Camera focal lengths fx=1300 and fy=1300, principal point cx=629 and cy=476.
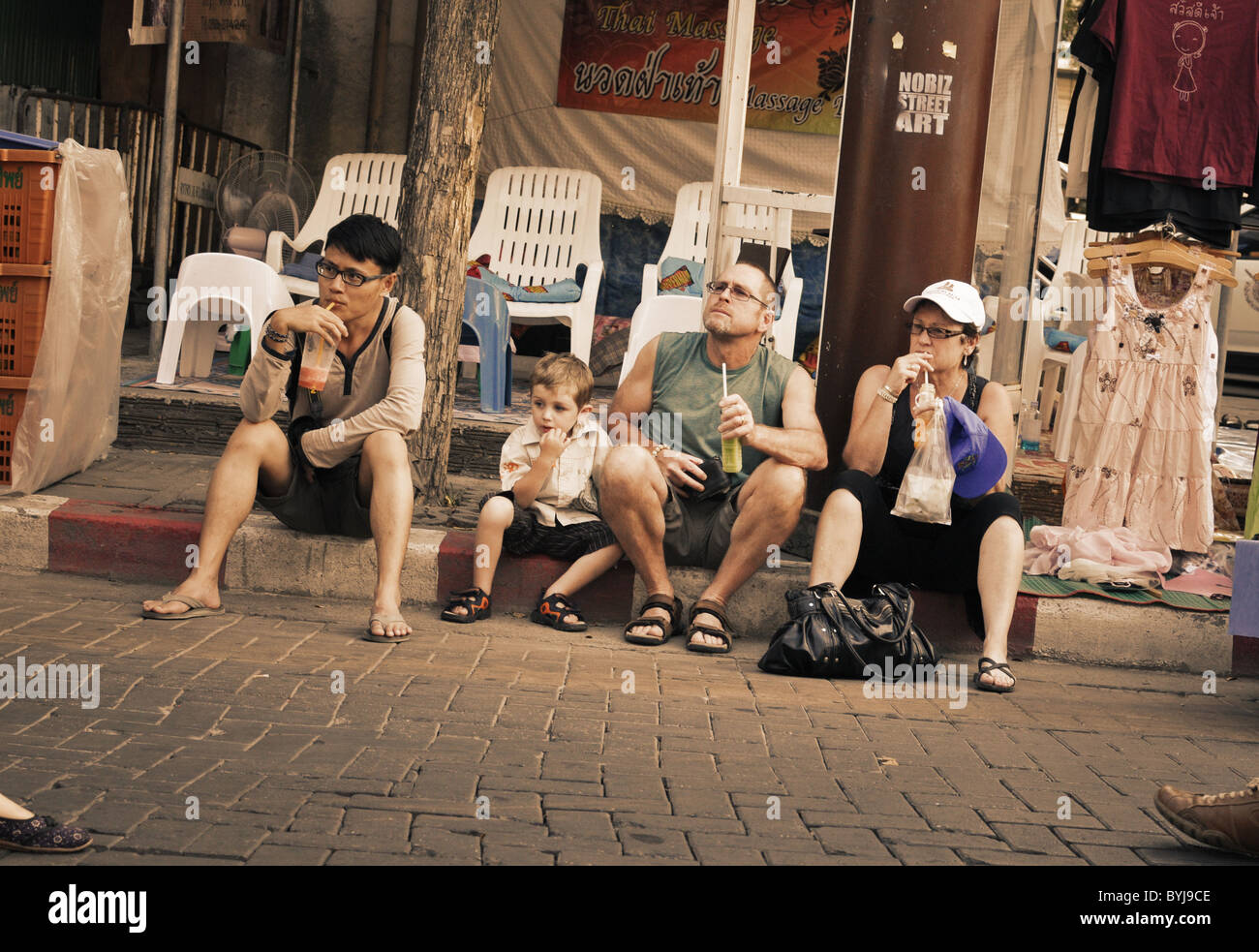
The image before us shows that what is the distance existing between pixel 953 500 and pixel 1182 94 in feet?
8.76

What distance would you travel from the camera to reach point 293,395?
5145mm

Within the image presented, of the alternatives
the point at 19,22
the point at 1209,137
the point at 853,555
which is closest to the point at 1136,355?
the point at 1209,137

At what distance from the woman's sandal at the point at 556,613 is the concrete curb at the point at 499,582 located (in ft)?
0.57

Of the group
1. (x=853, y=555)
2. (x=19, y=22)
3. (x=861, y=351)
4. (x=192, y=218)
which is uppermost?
(x=19, y=22)

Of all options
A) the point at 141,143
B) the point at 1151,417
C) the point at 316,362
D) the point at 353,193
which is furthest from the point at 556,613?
the point at 141,143

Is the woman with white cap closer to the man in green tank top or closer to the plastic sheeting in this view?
the man in green tank top

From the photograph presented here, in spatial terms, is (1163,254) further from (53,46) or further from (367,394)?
(53,46)

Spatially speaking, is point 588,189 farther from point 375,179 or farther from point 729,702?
point 729,702

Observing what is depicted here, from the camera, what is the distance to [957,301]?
4.98 m

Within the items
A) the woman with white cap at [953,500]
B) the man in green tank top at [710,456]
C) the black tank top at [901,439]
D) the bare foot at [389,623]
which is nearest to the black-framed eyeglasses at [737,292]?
the man in green tank top at [710,456]

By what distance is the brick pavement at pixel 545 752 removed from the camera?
9.34 feet

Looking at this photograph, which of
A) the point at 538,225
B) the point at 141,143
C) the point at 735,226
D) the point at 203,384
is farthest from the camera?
the point at 141,143

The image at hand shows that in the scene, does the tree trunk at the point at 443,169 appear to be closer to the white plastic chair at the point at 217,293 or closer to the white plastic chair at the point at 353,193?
the white plastic chair at the point at 217,293

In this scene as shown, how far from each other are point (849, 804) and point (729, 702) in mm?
975
